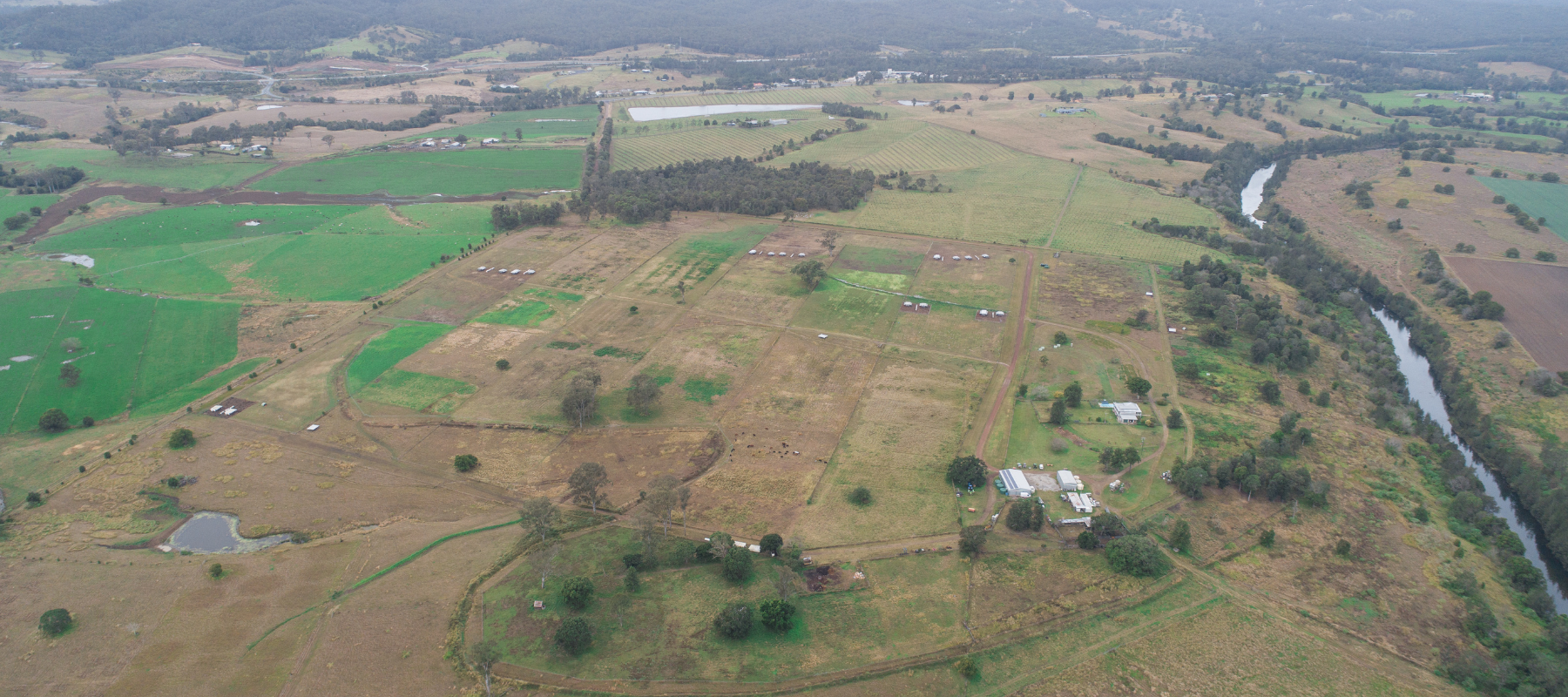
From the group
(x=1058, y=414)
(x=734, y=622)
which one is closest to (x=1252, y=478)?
(x=1058, y=414)

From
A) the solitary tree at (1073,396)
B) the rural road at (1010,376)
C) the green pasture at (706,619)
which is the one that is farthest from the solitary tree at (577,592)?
the solitary tree at (1073,396)

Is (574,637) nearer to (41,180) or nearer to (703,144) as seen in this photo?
(703,144)

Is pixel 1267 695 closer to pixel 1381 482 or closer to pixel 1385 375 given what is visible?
pixel 1381 482

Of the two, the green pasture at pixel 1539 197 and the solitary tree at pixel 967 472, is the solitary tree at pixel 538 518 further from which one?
the green pasture at pixel 1539 197

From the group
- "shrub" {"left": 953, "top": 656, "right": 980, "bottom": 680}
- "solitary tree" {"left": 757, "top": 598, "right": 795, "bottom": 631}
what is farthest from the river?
"solitary tree" {"left": 757, "top": 598, "right": 795, "bottom": 631}

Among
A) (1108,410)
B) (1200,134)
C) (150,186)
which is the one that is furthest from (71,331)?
(1200,134)

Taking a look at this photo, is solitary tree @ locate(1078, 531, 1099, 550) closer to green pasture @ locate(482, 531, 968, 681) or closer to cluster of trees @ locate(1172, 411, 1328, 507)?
green pasture @ locate(482, 531, 968, 681)
